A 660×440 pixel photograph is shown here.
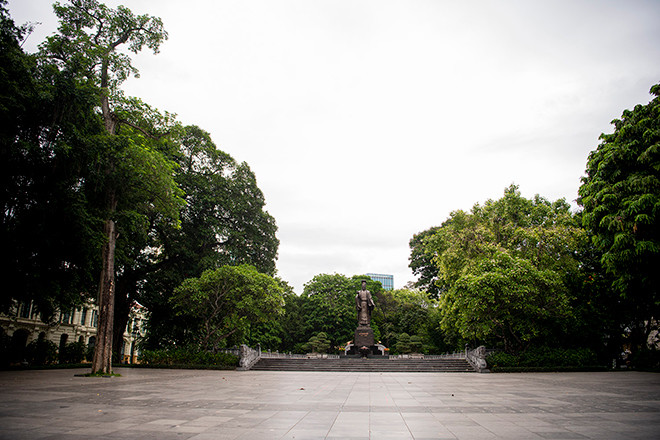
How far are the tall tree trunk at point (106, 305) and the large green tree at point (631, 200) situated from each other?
766 inches

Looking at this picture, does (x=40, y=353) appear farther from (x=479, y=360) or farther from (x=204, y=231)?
(x=479, y=360)

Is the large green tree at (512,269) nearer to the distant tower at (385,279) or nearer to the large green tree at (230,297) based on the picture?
the large green tree at (230,297)

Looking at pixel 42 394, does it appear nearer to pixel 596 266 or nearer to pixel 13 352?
pixel 13 352

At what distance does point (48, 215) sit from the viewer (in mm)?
13820

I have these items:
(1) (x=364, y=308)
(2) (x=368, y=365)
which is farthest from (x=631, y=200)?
(1) (x=364, y=308)

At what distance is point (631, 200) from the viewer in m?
13.3

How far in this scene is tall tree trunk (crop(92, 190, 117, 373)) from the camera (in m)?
15.3

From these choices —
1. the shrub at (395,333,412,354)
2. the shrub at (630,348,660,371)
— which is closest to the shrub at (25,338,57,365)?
the shrub at (395,333,412,354)

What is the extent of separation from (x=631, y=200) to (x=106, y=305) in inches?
792

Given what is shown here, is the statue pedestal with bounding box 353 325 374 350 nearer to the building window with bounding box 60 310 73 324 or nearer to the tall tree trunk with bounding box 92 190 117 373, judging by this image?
the tall tree trunk with bounding box 92 190 117 373

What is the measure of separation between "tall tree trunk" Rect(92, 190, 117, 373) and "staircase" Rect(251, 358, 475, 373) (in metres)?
11.0

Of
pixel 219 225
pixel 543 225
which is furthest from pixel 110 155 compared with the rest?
pixel 543 225

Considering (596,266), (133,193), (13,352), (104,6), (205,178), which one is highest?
(104,6)

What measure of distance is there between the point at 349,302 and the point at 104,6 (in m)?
37.2
